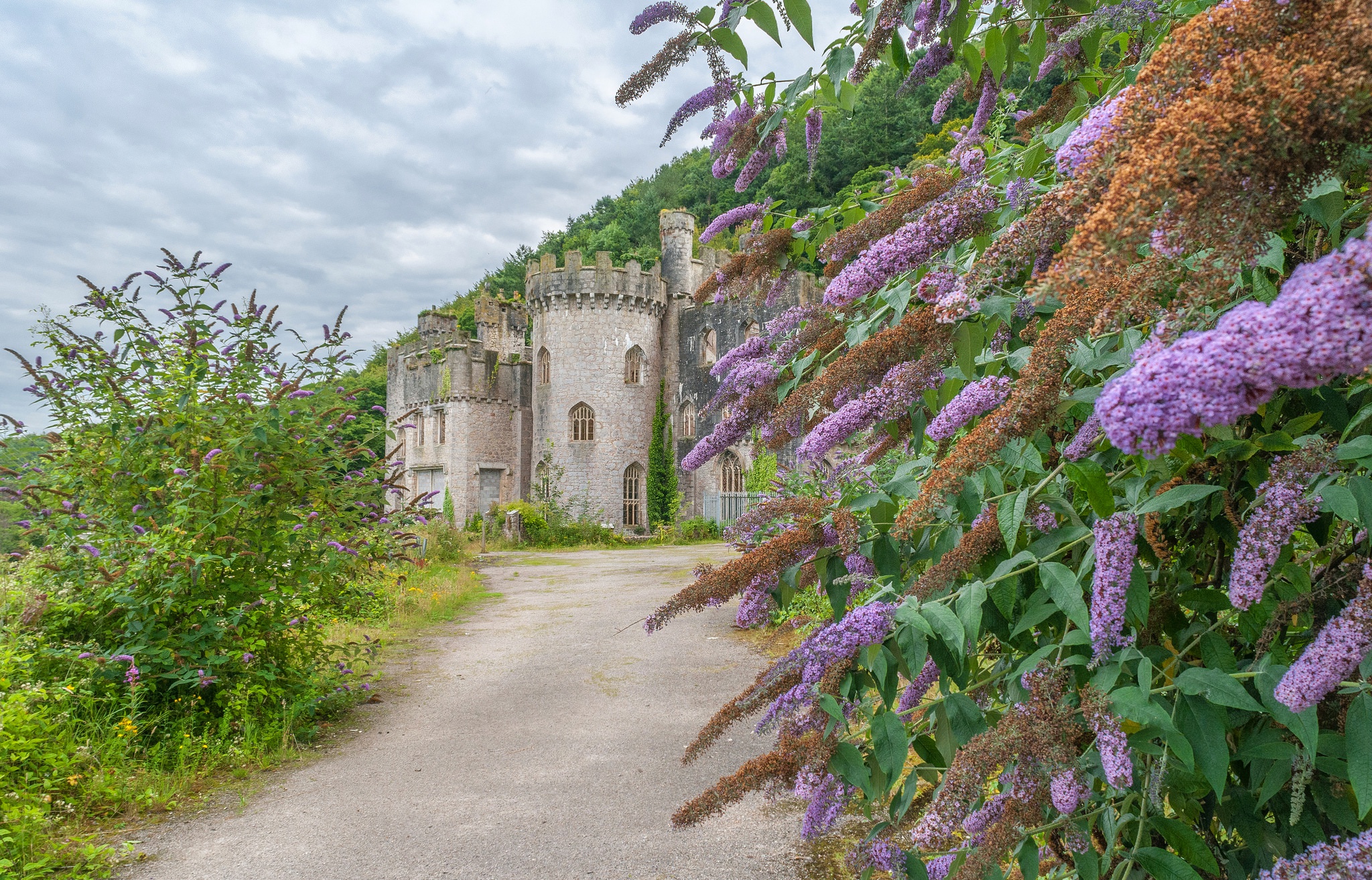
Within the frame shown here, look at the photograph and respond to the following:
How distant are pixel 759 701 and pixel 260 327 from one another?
641 centimetres

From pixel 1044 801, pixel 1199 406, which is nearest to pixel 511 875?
pixel 1044 801

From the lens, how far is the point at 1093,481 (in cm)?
148

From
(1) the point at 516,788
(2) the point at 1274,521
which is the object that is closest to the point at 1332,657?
(2) the point at 1274,521

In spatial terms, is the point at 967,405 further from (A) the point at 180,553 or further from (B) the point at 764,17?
(A) the point at 180,553

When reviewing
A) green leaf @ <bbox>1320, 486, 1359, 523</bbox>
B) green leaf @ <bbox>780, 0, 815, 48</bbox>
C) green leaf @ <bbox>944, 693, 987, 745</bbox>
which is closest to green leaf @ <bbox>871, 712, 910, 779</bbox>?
green leaf @ <bbox>944, 693, 987, 745</bbox>

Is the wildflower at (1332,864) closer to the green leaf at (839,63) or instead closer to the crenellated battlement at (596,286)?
the green leaf at (839,63)

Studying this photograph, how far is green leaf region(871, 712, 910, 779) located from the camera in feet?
5.82

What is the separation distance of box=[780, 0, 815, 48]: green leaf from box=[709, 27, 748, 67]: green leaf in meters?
0.20

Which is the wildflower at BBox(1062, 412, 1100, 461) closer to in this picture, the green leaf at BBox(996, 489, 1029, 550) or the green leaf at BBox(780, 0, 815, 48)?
the green leaf at BBox(996, 489, 1029, 550)

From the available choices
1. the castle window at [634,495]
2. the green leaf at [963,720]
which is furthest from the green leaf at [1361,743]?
the castle window at [634,495]

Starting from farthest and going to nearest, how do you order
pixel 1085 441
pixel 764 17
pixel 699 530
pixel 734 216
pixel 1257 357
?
pixel 699 530, pixel 734 216, pixel 764 17, pixel 1085 441, pixel 1257 357

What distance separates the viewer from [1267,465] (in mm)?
1706

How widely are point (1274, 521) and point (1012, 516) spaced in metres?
0.42

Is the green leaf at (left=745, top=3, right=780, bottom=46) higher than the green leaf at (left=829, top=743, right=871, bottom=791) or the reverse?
higher
